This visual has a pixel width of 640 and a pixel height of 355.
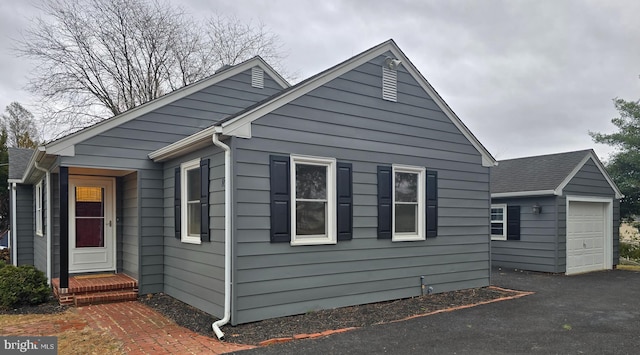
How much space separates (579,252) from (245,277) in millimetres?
10683

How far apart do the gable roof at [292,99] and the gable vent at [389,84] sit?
0.33 meters

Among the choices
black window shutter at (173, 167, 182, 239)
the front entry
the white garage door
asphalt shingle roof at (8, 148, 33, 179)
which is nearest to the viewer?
black window shutter at (173, 167, 182, 239)

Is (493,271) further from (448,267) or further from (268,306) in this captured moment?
(268,306)

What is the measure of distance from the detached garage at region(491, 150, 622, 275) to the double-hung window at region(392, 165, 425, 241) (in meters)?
5.52

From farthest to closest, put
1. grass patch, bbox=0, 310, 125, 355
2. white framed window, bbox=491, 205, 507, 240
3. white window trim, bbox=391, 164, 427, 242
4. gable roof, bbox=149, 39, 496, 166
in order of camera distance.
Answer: white framed window, bbox=491, 205, 507, 240
white window trim, bbox=391, 164, 427, 242
gable roof, bbox=149, 39, 496, 166
grass patch, bbox=0, 310, 125, 355

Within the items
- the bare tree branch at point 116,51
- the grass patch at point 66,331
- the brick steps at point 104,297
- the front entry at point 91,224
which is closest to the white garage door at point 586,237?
the brick steps at point 104,297

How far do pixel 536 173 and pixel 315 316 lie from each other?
31.5 feet

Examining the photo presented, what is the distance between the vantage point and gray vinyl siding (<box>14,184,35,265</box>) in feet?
38.4

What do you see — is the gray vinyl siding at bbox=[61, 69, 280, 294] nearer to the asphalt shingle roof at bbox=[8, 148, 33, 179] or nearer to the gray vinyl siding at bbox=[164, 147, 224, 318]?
the gray vinyl siding at bbox=[164, 147, 224, 318]

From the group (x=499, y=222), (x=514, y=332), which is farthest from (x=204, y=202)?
(x=499, y=222)

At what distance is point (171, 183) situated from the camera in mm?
7609

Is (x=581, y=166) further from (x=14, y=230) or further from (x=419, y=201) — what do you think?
(x=14, y=230)

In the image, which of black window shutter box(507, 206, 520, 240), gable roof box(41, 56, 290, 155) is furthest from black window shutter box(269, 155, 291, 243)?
black window shutter box(507, 206, 520, 240)

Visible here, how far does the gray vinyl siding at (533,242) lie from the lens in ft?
37.1
